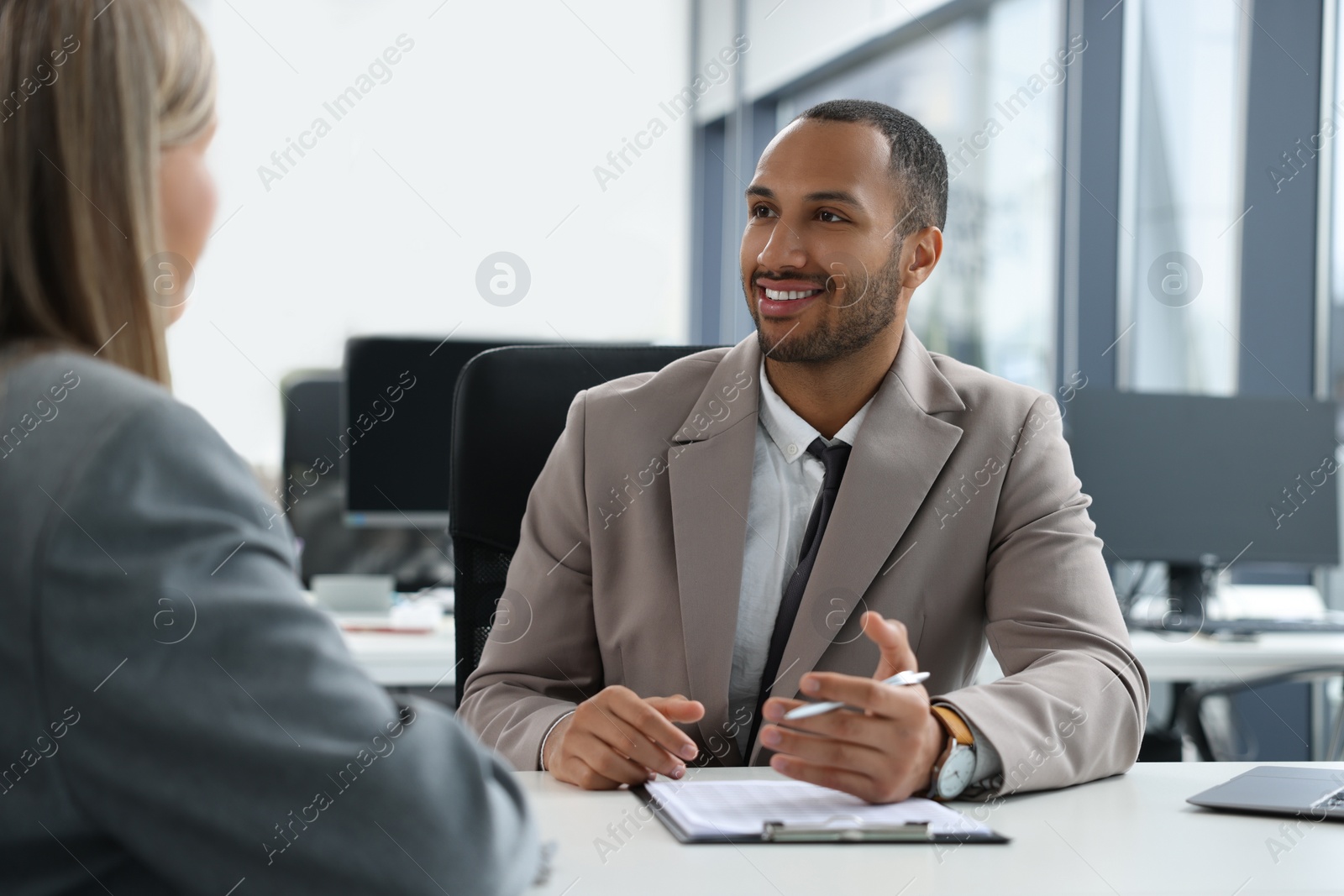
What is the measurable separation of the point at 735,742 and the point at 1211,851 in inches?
24.8

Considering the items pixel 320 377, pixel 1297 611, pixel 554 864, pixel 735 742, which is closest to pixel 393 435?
pixel 320 377

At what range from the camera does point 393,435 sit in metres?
2.85

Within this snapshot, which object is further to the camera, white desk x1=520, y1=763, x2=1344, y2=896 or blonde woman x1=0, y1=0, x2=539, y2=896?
white desk x1=520, y1=763, x2=1344, y2=896

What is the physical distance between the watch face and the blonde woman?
533mm

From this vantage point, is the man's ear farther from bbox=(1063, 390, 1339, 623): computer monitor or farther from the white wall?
the white wall

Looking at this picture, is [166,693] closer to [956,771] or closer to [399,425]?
A: [956,771]

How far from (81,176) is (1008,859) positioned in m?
0.83

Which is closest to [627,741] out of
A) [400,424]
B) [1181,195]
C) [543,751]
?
[543,751]

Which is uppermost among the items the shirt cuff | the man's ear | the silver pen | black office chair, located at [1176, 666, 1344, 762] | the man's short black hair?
the man's short black hair

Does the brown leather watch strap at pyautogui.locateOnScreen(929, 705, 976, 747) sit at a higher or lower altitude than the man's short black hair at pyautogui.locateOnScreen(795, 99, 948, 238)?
lower

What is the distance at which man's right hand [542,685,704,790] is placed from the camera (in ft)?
3.87

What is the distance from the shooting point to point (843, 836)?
1011 millimetres

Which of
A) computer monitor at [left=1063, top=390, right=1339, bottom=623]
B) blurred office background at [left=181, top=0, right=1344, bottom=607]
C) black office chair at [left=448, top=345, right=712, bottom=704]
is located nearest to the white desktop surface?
computer monitor at [left=1063, top=390, right=1339, bottom=623]

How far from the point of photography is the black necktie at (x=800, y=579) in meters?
1.55
